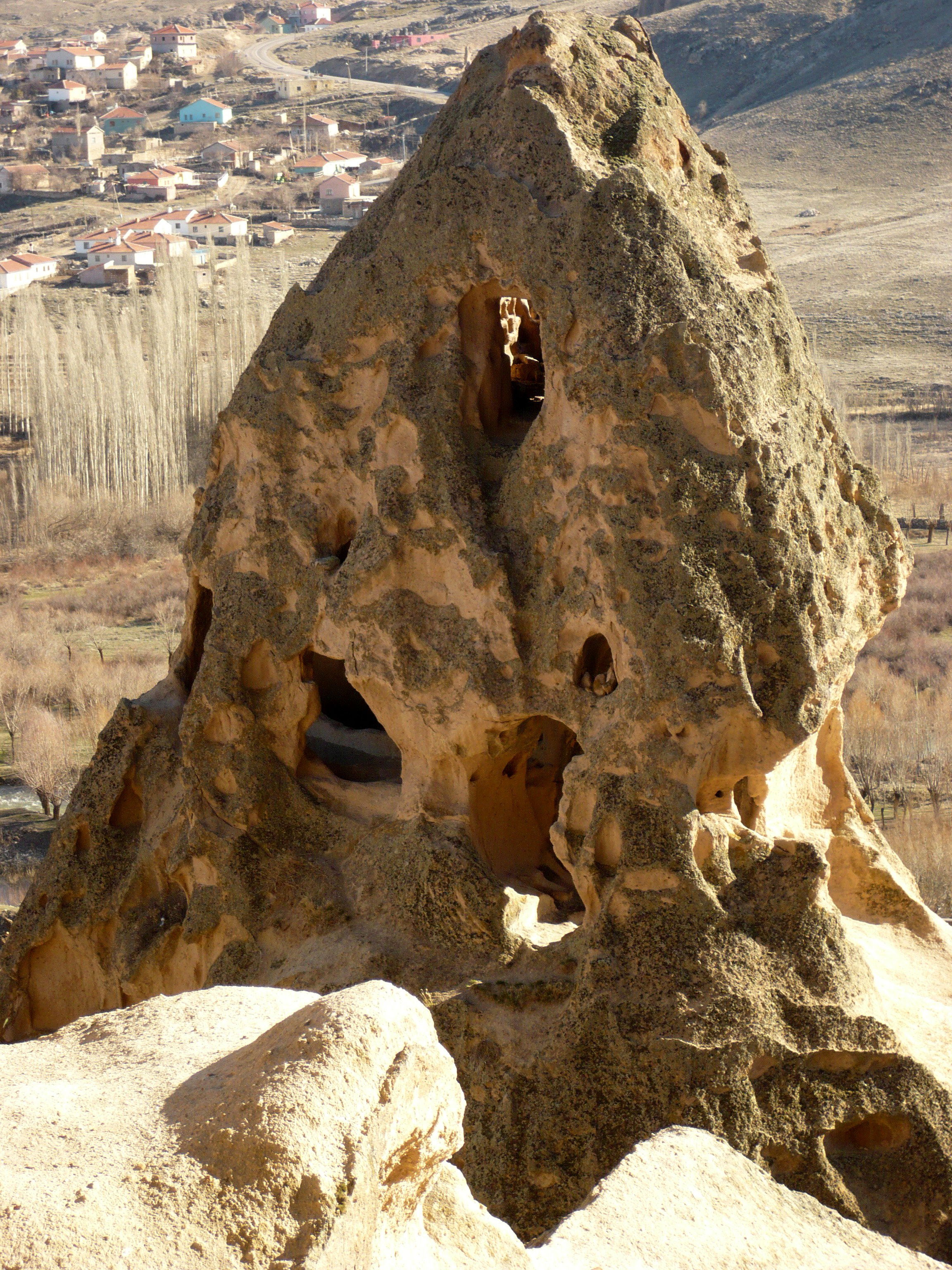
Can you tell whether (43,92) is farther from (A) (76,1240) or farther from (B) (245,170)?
(A) (76,1240)

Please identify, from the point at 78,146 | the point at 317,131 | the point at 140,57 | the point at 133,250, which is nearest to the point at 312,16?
the point at 140,57

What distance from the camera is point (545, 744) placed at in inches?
276

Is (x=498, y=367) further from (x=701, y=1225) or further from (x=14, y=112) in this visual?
(x=14, y=112)

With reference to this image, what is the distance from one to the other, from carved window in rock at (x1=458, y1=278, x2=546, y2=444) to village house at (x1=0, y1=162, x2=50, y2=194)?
7170 centimetres

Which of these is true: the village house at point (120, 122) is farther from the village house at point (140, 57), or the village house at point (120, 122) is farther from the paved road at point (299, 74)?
the paved road at point (299, 74)

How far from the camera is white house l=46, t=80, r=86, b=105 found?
89000mm

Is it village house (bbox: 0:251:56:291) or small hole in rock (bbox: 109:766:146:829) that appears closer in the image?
small hole in rock (bbox: 109:766:146:829)

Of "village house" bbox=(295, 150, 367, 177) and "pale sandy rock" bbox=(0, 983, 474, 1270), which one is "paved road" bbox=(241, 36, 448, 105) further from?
"pale sandy rock" bbox=(0, 983, 474, 1270)

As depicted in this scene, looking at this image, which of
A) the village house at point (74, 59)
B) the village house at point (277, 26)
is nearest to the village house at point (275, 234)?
the village house at point (74, 59)

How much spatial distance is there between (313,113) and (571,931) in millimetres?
87246

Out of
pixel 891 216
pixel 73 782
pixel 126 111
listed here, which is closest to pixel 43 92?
pixel 126 111

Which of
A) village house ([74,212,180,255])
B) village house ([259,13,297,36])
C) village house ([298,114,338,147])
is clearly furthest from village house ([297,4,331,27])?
village house ([74,212,180,255])

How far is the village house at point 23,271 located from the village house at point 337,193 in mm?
14061

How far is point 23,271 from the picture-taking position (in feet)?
180
